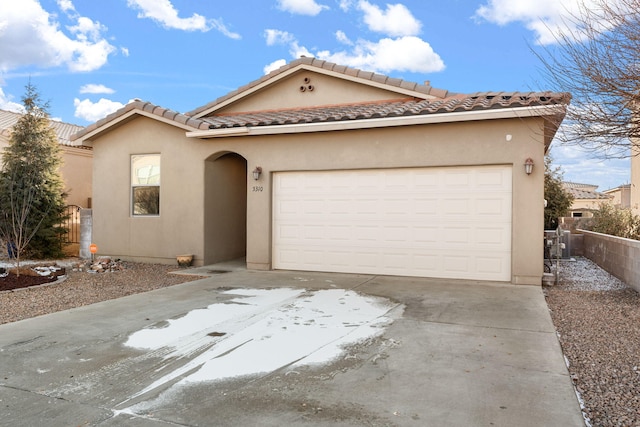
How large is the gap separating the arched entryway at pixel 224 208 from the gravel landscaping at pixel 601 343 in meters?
7.64

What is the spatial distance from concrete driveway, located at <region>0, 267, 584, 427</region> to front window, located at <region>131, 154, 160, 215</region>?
5358 millimetres

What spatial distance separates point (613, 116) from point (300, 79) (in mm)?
9378

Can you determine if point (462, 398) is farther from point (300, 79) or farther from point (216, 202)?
point (300, 79)

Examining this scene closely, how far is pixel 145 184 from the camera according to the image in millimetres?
11898

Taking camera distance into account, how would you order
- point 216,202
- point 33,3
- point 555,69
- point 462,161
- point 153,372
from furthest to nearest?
1. point 33,3
2. point 216,202
3. point 462,161
4. point 555,69
5. point 153,372

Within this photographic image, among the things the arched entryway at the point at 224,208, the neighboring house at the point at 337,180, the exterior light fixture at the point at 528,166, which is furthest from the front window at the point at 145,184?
the exterior light fixture at the point at 528,166

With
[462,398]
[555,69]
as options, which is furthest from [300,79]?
[462,398]

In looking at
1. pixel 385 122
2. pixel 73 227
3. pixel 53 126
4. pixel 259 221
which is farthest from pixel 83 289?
pixel 53 126

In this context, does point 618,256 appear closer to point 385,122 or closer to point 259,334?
point 385,122

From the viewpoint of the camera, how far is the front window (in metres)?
11.8

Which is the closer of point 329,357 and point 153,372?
point 153,372

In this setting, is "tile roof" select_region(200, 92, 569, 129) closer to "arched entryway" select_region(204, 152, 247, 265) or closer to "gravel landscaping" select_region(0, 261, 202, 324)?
"arched entryway" select_region(204, 152, 247, 265)

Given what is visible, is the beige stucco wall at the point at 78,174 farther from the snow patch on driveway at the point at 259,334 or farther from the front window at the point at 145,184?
the snow patch on driveway at the point at 259,334

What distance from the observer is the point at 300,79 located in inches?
523
